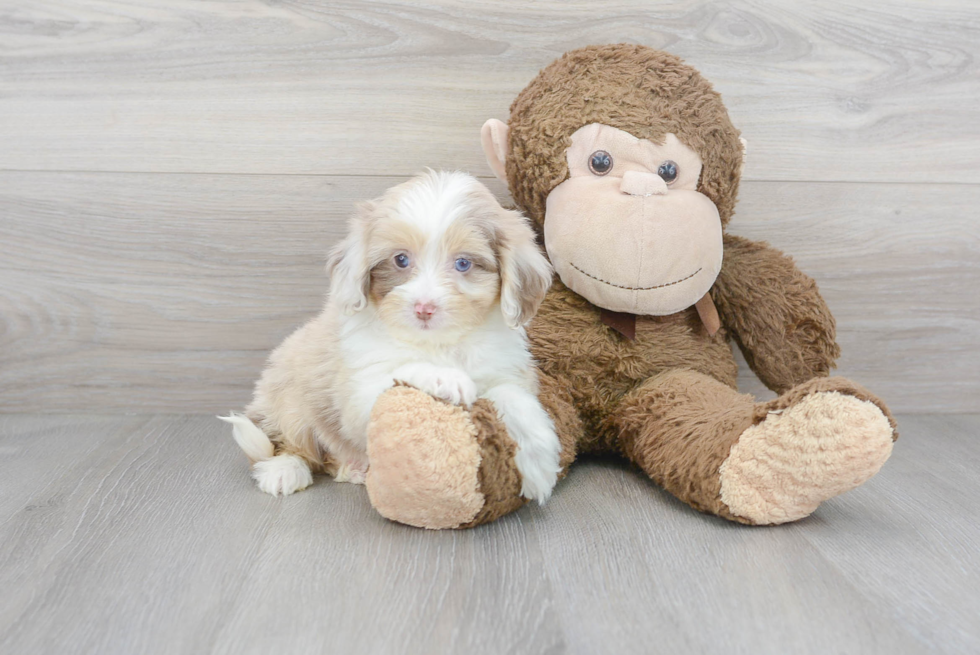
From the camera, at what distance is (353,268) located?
1.29 m

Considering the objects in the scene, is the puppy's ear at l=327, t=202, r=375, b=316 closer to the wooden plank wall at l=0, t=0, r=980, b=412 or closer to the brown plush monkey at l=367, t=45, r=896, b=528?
the brown plush monkey at l=367, t=45, r=896, b=528

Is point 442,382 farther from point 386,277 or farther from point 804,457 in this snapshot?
point 804,457

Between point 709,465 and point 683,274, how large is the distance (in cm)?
36

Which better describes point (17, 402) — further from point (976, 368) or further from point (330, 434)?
point (976, 368)

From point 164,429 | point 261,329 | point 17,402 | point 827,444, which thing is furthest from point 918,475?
point 17,402

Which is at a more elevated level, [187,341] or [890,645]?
[890,645]

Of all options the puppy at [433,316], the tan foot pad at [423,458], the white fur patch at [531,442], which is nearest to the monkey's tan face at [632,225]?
the puppy at [433,316]

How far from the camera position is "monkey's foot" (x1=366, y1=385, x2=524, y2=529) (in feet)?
3.72

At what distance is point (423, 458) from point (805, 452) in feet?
1.81

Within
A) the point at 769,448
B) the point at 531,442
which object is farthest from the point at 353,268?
the point at 769,448

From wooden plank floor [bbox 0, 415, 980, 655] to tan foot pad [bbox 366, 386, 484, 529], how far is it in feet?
0.18

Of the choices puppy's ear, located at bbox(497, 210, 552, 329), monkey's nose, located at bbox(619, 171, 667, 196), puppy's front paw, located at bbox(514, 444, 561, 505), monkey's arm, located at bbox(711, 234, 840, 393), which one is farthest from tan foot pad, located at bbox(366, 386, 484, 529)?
monkey's arm, located at bbox(711, 234, 840, 393)

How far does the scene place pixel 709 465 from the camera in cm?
125

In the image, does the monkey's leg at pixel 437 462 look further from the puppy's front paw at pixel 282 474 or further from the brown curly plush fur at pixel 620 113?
the brown curly plush fur at pixel 620 113
